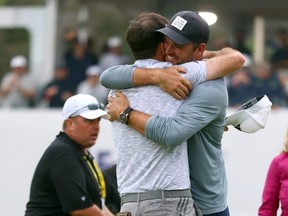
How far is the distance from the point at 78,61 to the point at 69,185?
18.8 feet

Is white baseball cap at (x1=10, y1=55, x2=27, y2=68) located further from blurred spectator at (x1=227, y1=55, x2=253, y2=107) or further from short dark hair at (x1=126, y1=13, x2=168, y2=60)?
short dark hair at (x1=126, y1=13, x2=168, y2=60)

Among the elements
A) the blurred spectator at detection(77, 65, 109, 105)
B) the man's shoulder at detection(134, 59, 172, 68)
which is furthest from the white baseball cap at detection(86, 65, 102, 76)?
the man's shoulder at detection(134, 59, 172, 68)

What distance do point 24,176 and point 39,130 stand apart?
0.58 m

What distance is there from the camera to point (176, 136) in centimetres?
466

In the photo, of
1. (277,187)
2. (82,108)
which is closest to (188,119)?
(277,187)

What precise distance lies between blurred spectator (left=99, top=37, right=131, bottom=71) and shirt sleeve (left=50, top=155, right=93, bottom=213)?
17.5ft

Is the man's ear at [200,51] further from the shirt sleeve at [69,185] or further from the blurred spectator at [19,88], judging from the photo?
the blurred spectator at [19,88]

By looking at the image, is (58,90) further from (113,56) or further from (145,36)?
(145,36)

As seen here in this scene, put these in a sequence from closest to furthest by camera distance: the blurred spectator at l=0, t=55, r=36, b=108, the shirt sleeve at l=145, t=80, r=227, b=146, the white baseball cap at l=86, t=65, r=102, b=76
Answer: the shirt sleeve at l=145, t=80, r=227, b=146 < the white baseball cap at l=86, t=65, r=102, b=76 < the blurred spectator at l=0, t=55, r=36, b=108

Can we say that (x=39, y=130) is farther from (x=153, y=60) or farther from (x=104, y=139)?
(x=153, y=60)

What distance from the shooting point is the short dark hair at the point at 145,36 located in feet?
15.8

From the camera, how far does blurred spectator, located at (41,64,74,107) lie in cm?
1185

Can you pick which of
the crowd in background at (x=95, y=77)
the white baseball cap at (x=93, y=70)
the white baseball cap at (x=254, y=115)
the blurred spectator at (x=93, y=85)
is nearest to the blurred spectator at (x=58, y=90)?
the crowd in background at (x=95, y=77)

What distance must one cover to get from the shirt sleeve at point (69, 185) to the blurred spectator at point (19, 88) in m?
5.59
